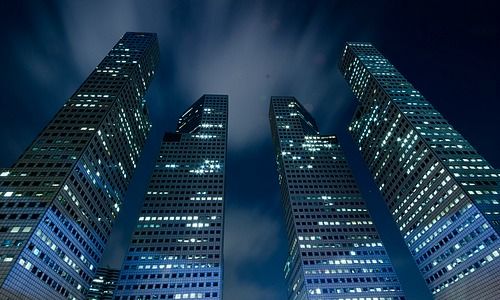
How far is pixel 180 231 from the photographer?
415 ft

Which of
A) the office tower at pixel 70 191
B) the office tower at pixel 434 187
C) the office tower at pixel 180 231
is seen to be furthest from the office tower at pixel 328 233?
the office tower at pixel 70 191

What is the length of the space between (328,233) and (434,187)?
46.4 metres

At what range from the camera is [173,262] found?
378ft

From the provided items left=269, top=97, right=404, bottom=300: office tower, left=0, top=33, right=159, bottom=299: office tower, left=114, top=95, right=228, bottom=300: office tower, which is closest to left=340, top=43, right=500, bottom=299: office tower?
left=269, top=97, right=404, bottom=300: office tower

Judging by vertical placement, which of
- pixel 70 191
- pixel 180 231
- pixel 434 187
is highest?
pixel 180 231

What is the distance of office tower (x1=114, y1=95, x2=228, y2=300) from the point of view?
10781 centimetres

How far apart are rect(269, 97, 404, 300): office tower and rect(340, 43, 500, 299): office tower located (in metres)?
14.8

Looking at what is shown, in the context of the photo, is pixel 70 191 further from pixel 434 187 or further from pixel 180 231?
pixel 434 187

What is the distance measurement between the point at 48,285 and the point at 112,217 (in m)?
39.1

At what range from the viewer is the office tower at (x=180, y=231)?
108 metres

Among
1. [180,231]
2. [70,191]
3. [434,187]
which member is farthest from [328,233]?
[70,191]

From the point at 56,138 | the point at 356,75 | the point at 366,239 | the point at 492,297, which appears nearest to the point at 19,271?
the point at 56,138

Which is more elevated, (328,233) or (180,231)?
(180,231)

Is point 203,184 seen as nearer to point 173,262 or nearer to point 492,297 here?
point 173,262
